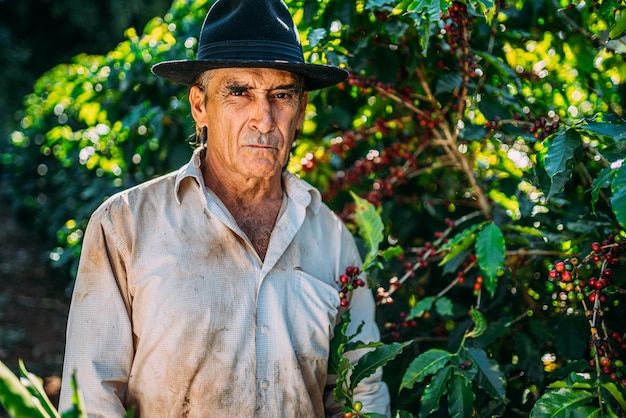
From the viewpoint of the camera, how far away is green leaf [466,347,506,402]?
217 centimetres

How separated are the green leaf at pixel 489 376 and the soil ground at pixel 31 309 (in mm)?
3135

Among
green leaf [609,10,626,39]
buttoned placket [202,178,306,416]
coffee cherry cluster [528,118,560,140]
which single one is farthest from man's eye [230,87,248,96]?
green leaf [609,10,626,39]

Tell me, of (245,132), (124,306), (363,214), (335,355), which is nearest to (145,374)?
(124,306)

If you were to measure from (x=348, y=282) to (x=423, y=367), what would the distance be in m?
0.33

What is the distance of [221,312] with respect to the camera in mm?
1927

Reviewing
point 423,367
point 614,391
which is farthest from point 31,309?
point 614,391

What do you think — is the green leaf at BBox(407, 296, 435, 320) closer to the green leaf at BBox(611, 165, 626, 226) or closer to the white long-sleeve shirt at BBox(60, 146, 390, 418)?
the white long-sleeve shirt at BBox(60, 146, 390, 418)

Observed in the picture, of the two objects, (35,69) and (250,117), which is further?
(35,69)

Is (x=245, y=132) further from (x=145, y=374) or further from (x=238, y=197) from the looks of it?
(x=145, y=374)

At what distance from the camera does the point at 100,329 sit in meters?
1.86

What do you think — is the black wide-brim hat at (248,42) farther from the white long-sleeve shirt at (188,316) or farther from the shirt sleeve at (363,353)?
the shirt sleeve at (363,353)

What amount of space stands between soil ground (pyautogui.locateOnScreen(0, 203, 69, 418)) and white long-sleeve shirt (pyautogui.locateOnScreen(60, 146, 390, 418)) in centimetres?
280

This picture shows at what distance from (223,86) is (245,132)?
5.9 inches

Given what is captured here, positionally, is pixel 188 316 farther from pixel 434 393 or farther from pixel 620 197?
pixel 620 197
